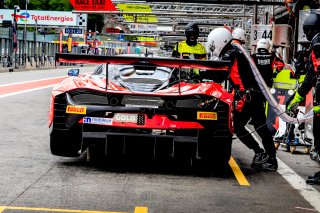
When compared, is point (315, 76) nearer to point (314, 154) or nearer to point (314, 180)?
point (314, 180)

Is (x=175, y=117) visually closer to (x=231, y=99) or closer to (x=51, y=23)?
(x=231, y=99)

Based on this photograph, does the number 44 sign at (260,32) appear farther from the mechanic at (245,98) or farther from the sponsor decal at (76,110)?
the sponsor decal at (76,110)

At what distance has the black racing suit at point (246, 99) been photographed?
850 centimetres

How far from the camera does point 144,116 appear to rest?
7570 millimetres

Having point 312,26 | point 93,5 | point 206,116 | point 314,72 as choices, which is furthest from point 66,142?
point 93,5

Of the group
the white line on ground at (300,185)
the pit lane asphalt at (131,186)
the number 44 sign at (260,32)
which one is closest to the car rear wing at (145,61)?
the pit lane asphalt at (131,186)

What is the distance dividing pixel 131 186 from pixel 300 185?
1.94m

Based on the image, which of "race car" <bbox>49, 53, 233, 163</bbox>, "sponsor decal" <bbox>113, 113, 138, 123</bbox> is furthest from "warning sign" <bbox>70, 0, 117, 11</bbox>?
"sponsor decal" <bbox>113, 113, 138, 123</bbox>

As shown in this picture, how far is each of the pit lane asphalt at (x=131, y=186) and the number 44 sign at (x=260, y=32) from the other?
26.0 ft

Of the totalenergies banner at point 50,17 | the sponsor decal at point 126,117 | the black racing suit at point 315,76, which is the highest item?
the totalenergies banner at point 50,17

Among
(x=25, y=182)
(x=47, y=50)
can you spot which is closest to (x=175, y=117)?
(x=25, y=182)

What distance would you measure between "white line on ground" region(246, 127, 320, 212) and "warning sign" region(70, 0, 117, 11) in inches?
316

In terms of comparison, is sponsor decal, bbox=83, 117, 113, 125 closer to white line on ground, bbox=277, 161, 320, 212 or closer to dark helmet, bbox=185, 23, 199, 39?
white line on ground, bbox=277, 161, 320, 212

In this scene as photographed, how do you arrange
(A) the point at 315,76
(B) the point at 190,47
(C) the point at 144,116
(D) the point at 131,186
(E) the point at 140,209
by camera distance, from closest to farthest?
(E) the point at 140,209 < (D) the point at 131,186 < (C) the point at 144,116 < (A) the point at 315,76 < (B) the point at 190,47
